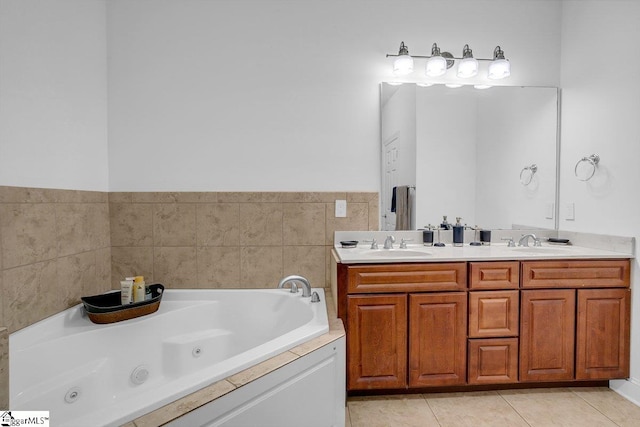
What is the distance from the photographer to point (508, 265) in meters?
1.98

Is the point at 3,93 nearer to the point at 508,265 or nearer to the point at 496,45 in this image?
the point at 508,265

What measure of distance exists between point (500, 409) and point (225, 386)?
5.15 feet

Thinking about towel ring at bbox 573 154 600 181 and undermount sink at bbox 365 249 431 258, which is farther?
towel ring at bbox 573 154 600 181

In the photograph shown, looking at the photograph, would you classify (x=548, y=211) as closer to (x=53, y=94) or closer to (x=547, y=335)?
(x=547, y=335)

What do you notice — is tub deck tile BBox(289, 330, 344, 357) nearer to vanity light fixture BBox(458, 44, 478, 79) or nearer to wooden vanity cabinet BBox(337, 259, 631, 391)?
wooden vanity cabinet BBox(337, 259, 631, 391)

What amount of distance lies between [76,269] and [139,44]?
1.51 metres

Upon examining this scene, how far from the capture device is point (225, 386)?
118 cm

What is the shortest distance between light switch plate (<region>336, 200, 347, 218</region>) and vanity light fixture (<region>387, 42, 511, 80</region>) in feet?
3.19

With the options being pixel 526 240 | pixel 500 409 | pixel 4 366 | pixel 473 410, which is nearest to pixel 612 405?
pixel 500 409

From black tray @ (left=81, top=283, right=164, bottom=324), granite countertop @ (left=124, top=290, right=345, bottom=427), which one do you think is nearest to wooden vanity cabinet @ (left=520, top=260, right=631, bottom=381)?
granite countertop @ (left=124, top=290, right=345, bottom=427)

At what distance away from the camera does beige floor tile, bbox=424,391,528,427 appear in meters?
1.79

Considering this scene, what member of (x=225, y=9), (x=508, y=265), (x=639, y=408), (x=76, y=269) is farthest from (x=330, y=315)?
(x=225, y=9)

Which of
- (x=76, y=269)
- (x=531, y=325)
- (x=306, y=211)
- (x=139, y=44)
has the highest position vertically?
(x=139, y=44)

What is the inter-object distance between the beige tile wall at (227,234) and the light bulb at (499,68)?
120 cm
